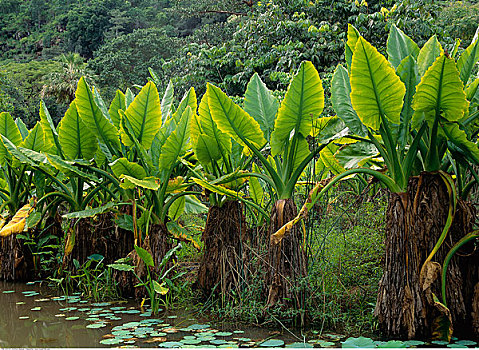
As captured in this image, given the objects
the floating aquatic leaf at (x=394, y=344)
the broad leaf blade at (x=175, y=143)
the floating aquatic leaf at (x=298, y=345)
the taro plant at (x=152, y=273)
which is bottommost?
the floating aquatic leaf at (x=298, y=345)

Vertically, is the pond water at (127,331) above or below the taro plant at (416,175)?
below

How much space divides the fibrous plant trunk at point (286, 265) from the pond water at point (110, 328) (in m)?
0.21

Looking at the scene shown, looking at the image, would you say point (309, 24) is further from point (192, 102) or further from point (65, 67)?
point (65, 67)

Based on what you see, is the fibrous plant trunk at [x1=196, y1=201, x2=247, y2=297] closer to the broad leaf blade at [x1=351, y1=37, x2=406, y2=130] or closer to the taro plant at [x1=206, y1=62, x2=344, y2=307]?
the taro plant at [x1=206, y1=62, x2=344, y2=307]

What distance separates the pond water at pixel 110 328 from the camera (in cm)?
241

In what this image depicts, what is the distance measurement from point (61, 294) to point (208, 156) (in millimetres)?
1656

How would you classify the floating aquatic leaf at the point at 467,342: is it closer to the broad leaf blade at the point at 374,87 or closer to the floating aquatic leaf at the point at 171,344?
the broad leaf blade at the point at 374,87

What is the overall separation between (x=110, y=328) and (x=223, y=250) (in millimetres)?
833

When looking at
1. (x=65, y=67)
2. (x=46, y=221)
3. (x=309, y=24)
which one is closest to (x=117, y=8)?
(x=65, y=67)

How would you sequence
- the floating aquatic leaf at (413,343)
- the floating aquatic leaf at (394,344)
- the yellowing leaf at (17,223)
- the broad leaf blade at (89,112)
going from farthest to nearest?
the yellowing leaf at (17,223), the broad leaf blade at (89,112), the floating aquatic leaf at (413,343), the floating aquatic leaf at (394,344)

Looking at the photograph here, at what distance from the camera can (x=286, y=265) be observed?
2.67 metres

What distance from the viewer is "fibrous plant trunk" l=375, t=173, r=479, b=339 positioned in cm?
223

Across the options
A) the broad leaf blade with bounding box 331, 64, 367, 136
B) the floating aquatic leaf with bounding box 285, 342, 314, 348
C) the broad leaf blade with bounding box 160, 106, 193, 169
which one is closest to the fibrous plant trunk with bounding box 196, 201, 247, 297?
the broad leaf blade with bounding box 160, 106, 193, 169

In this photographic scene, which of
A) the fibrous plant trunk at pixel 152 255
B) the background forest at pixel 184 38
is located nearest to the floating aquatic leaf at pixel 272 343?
the fibrous plant trunk at pixel 152 255
